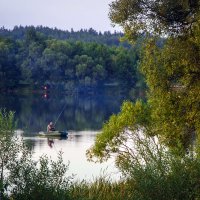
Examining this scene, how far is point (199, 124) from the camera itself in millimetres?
17984

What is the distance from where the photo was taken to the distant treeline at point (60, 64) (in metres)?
121

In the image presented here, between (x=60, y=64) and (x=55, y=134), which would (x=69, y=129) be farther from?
(x=60, y=64)

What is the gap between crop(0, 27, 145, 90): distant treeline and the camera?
121 m

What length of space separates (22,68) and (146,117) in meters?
99.5

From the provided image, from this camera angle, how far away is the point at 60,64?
425 ft

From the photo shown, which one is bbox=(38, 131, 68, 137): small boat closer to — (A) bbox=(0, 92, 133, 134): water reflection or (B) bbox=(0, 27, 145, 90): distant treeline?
(A) bbox=(0, 92, 133, 134): water reflection

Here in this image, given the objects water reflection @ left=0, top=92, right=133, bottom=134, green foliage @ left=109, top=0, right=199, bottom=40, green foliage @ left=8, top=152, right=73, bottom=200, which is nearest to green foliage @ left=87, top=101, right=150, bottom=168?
green foliage @ left=109, top=0, right=199, bottom=40

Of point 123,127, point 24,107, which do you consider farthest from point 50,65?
point 123,127

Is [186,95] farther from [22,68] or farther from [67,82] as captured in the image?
[67,82]

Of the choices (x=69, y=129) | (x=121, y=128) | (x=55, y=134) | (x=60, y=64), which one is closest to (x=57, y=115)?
(x=69, y=129)

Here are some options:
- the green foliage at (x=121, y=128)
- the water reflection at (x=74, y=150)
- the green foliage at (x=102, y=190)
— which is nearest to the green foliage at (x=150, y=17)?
the green foliage at (x=102, y=190)

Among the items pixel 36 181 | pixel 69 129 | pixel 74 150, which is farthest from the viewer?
pixel 69 129

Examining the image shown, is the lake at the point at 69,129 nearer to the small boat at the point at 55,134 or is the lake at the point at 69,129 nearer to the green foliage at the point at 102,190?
the small boat at the point at 55,134

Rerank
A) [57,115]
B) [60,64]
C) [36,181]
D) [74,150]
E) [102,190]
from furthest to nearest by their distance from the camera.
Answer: [60,64]
[57,115]
[74,150]
[102,190]
[36,181]
